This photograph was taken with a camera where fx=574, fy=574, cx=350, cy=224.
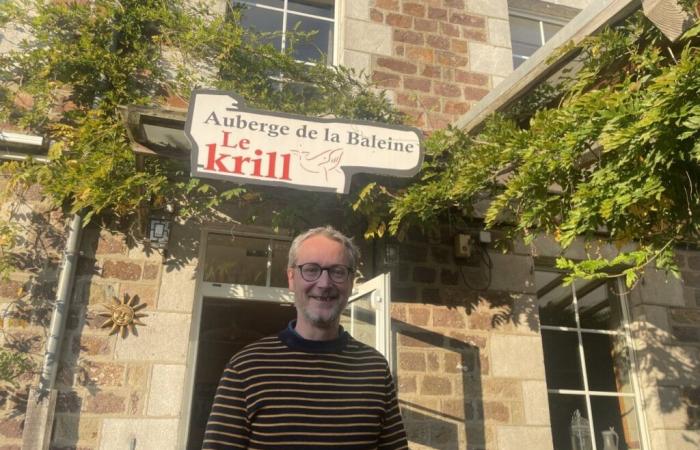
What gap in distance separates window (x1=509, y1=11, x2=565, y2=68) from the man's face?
4989 mm

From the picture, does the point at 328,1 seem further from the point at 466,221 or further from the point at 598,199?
the point at 598,199

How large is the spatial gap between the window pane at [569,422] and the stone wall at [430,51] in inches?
96.7

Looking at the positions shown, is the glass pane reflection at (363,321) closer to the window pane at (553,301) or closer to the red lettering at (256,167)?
the red lettering at (256,167)

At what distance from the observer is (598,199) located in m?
2.61

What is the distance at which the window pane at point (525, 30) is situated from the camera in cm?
604

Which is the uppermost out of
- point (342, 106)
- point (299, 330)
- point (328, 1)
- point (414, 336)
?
point (328, 1)

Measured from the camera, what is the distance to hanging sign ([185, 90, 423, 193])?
121 inches

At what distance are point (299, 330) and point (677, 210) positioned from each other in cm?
194

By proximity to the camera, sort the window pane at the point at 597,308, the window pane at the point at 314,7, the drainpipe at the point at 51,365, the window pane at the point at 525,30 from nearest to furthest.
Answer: the drainpipe at the point at 51,365, the window pane at the point at 597,308, the window pane at the point at 314,7, the window pane at the point at 525,30

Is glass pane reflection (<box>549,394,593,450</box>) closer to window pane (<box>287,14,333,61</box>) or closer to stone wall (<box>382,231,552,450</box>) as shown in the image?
stone wall (<box>382,231,552,450</box>)

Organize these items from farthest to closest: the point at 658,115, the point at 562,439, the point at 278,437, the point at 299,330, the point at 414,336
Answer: the point at 562,439
the point at 414,336
the point at 658,115
the point at 299,330
the point at 278,437

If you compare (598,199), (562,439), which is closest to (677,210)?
(598,199)

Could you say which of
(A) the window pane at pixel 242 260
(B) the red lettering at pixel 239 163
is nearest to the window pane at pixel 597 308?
(A) the window pane at pixel 242 260

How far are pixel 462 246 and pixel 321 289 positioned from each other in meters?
2.82
